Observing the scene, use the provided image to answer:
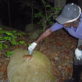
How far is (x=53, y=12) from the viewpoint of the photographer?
710 centimetres

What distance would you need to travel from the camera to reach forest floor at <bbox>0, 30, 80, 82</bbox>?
530 centimetres

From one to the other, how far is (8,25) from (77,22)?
4.82m

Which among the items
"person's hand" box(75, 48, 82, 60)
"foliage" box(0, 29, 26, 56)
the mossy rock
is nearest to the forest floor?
the mossy rock

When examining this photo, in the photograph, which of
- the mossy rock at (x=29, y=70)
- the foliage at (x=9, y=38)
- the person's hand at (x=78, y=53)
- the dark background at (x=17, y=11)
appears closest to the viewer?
the foliage at (x=9, y=38)

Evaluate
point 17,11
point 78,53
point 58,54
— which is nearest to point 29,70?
point 78,53

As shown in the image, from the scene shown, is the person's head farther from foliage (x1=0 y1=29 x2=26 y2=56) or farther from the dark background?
the dark background

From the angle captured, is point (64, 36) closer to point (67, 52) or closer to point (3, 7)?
point (67, 52)

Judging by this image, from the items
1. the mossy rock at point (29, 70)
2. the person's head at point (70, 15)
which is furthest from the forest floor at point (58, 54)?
the person's head at point (70, 15)

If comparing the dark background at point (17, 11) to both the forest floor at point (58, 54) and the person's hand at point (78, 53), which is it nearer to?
the forest floor at point (58, 54)

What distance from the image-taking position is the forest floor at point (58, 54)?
5.30m

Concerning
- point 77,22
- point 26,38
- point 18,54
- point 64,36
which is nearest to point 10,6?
point 26,38

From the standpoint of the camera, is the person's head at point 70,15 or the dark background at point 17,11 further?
the dark background at point 17,11

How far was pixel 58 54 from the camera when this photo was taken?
6.12 m

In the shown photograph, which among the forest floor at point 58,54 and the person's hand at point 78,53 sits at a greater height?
the person's hand at point 78,53
